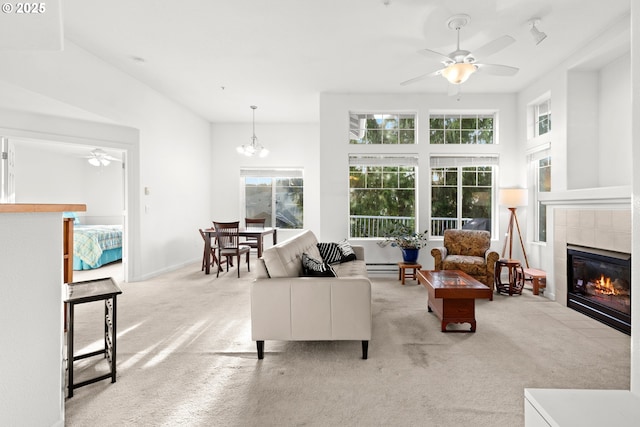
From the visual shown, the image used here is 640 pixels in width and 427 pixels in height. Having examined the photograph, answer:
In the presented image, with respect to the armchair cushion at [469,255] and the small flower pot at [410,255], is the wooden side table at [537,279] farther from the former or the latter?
the small flower pot at [410,255]

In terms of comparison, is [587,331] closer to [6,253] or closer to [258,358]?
[258,358]

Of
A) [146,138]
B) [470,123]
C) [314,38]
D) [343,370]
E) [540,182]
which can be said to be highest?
[314,38]

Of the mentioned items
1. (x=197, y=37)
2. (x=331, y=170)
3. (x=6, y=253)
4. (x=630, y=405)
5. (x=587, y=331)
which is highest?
(x=197, y=37)

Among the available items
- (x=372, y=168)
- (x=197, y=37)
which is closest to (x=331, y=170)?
(x=372, y=168)

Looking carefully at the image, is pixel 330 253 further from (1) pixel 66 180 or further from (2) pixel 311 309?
(1) pixel 66 180

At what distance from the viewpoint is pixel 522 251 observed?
17.7ft

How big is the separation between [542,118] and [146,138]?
6.19 metres

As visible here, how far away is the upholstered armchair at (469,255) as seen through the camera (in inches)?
174

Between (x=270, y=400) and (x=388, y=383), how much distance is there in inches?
30.4

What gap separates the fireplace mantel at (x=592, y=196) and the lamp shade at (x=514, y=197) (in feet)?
1.87

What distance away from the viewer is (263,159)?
7824 millimetres

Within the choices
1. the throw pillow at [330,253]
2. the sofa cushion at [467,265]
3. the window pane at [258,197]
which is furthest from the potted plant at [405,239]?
the window pane at [258,197]

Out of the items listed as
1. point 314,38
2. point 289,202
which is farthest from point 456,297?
point 289,202

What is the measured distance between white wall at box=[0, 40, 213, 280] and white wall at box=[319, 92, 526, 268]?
109 inches
